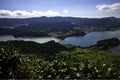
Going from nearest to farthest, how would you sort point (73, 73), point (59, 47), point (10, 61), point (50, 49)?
1. point (73, 73)
2. point (10, 61)
3. point (50, 49)
4. point (59, 47)

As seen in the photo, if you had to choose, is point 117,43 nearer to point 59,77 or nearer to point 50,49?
point 50,49

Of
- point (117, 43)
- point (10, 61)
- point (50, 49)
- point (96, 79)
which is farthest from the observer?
point (117, 43)

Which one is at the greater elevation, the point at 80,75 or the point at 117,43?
the point at 80,75

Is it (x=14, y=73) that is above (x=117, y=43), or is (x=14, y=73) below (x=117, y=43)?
above

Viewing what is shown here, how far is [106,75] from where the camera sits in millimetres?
8062

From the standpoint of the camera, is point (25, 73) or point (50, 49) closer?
point (25, 73)

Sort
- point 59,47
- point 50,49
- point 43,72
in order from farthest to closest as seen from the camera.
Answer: point 59,47 < point 50,49 < point 43,72

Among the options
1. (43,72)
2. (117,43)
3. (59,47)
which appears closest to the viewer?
(43,72)

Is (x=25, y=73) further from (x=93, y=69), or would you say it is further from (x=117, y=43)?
(x=117, y=43)

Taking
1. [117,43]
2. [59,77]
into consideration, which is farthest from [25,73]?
[117,43]

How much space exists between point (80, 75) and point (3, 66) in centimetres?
397

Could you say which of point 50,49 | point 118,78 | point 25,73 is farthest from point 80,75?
point 50,49

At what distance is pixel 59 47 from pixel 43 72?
3003 inches

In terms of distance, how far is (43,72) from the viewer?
9.44 m
